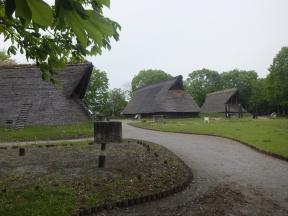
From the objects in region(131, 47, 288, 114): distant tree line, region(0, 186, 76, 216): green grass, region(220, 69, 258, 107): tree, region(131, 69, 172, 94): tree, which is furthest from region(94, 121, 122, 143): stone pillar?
region(131, 69, 172, 94): tree

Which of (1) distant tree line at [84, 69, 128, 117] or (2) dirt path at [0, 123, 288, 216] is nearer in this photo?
(2) dirt path at [0, 123, 288, 216]

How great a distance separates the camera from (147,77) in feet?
283

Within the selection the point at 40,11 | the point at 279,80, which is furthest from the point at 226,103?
the point at 40,11

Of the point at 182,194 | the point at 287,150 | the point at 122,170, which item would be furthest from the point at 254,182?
the point at 287,150

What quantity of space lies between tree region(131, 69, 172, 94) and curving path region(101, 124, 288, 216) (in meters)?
72.5

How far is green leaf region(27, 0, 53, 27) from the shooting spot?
159 cm

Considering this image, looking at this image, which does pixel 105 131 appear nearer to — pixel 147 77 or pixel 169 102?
pixel 169 102

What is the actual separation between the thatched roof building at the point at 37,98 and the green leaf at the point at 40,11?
21507mm

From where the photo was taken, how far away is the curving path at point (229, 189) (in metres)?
6.52

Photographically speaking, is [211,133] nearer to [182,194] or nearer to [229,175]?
[229,175]

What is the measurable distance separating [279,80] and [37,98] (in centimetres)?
4781

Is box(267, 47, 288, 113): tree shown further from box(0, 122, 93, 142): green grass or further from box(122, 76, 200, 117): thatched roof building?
box(0, 122, 93, 142): green grass

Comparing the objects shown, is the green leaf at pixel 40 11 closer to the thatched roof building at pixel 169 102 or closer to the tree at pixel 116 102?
the thatched roof building at pixel 169 102

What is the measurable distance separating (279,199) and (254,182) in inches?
59.0
